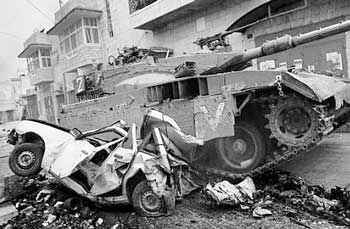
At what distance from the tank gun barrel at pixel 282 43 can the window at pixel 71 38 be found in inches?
721

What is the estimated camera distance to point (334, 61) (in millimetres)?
9930

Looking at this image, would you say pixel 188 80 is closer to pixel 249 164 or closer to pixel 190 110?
pixel 190 110

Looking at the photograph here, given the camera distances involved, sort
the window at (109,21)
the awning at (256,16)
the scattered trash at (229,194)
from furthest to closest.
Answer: the window at (109,21) → the awning at (256,16) → the scattered trash at (229,194)

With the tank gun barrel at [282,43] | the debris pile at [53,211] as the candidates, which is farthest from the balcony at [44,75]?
the tank gun barrel at [282,43]

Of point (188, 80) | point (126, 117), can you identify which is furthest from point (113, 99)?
point (188, 80)

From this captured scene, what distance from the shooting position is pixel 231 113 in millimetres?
5719

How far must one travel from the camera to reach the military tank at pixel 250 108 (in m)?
5.32

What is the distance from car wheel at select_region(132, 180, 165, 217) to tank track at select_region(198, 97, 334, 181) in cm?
149

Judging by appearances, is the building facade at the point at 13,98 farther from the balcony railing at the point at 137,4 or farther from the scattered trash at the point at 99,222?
the scattered trash at the point at 99,222

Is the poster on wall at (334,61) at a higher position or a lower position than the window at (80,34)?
lower

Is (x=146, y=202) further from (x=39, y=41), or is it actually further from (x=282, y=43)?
(x=39, y=41)

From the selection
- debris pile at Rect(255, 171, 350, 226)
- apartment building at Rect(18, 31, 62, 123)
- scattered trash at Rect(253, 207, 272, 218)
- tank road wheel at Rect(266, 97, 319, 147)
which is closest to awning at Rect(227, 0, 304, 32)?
tank road wheel at Rect(266, 97, 319, 147)

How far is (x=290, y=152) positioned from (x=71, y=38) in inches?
866

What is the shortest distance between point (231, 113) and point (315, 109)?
1.27 m
